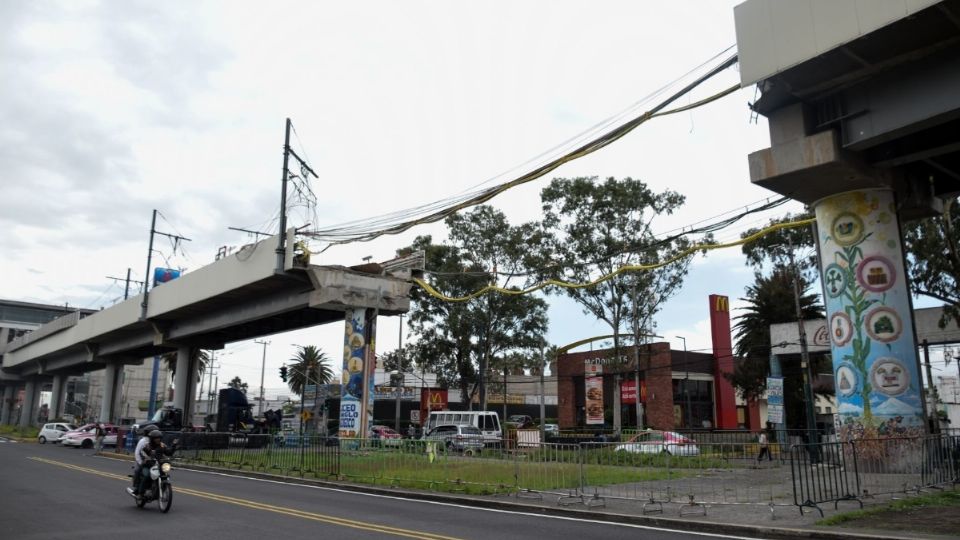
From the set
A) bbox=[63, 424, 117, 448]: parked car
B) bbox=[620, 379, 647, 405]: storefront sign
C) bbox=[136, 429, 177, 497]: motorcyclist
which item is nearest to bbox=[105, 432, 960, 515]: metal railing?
bbox=[136, 429, 177, 497]: motorcyclist

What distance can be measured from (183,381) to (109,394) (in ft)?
57.4

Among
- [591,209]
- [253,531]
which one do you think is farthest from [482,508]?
[591,209]

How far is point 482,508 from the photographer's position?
13195 mm

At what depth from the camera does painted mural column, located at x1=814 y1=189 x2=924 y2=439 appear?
15281 millimetres

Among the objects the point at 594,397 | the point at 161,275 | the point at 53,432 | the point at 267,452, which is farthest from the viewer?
the point at 161,275

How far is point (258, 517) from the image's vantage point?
11.2m

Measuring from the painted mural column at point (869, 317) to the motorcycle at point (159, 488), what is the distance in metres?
14.8

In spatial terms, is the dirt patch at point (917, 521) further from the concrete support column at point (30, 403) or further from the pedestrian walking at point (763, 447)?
the concrete support column at point (30, 403)

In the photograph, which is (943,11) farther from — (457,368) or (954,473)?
(457,368)

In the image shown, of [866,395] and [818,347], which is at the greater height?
[818,347]

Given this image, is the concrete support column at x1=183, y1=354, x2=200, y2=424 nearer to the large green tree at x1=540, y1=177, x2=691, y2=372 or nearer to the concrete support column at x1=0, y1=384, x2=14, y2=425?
the large green tree at x1=540, y1=177, x2=691, y2=372

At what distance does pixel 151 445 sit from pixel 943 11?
16562mm

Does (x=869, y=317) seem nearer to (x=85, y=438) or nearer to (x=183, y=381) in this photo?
(x=183, y=381)

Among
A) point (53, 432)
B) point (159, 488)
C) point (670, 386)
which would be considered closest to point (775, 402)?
point (159, 488)
